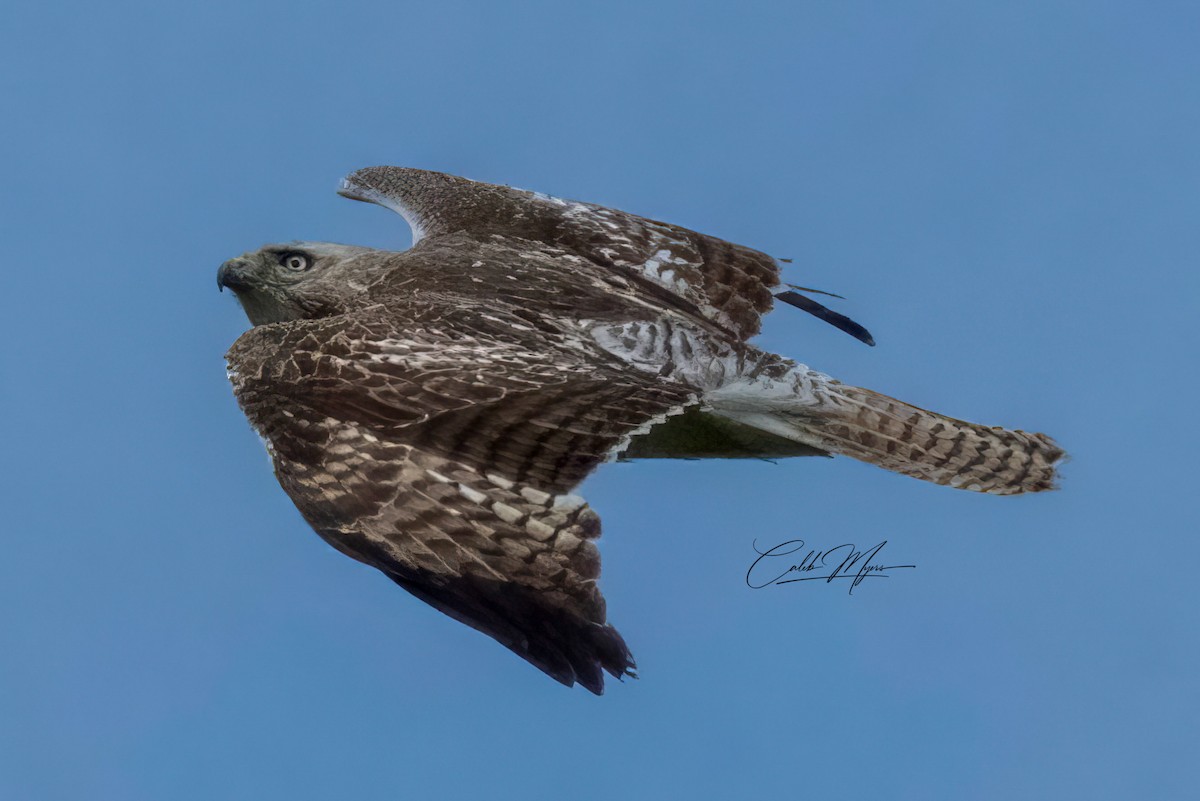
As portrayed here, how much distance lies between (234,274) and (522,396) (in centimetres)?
196

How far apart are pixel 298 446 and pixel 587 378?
1.09 metres

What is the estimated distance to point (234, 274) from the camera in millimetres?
5375

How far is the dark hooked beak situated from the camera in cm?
538

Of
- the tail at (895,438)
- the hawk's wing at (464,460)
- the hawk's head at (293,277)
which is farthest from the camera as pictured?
the hawk's head at (293,277)

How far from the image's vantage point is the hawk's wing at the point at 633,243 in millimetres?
5473

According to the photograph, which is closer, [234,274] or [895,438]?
[895,438]

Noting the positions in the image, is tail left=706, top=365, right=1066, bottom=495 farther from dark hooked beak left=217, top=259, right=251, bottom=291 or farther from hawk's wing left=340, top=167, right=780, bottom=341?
dark hooked beak left=217, top=259, right=251, bottom=291

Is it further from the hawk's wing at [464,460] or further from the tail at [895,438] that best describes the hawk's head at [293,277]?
the tail at [895,438]

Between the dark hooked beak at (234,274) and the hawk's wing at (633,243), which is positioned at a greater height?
the hawk's wing at (633,243)

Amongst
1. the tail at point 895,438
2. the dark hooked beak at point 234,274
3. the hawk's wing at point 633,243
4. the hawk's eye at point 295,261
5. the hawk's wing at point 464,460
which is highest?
the hawk's wing at point 633,243

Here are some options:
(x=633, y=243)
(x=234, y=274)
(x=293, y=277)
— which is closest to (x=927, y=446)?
(x=633, y=243)

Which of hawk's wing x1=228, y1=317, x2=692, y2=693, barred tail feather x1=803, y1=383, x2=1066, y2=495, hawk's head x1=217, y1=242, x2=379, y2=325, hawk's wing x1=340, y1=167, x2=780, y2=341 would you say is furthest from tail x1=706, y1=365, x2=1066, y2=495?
hawk's head x1=217, y1=242, x2=379, y2=325

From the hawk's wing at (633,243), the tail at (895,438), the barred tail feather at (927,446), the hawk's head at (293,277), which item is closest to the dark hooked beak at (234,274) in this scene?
the hawk's head at (293,277)

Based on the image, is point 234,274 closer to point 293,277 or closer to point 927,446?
point 293,277
